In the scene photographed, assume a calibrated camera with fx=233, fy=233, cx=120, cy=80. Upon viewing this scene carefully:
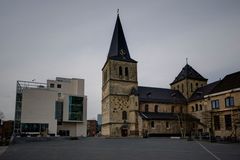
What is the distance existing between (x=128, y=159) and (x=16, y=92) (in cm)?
5323

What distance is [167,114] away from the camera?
5556 cm

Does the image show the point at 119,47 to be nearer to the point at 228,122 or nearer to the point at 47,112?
the point at 47,112

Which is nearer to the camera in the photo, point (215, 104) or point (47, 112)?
point (215, 104)

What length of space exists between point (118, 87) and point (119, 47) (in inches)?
404

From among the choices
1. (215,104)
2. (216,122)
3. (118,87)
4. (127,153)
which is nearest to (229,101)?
(215,104)

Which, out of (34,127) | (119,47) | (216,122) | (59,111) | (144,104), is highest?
(119,47)

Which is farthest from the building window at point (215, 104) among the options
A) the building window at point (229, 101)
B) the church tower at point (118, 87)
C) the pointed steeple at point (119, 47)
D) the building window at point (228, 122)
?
the pointed steeple at point (119, 47)

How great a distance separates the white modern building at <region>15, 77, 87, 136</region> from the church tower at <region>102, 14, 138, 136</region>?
445 inches

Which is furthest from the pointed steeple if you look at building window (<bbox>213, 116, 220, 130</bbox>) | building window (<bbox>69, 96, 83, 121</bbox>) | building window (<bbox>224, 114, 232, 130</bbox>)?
building window (<bbox>224, 114, 232, 130</bbox>)

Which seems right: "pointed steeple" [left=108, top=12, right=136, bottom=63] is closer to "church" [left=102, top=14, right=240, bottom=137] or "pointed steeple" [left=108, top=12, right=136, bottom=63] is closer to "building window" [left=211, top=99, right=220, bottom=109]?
"church" [left=102, top=14, right=240, bottom=137]

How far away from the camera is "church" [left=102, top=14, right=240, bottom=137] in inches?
1943

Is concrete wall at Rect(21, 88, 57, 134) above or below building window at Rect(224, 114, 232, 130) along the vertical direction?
above

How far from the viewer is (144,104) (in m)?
54.9

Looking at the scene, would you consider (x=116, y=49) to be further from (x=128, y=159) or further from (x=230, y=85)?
(x=128, y=159)
